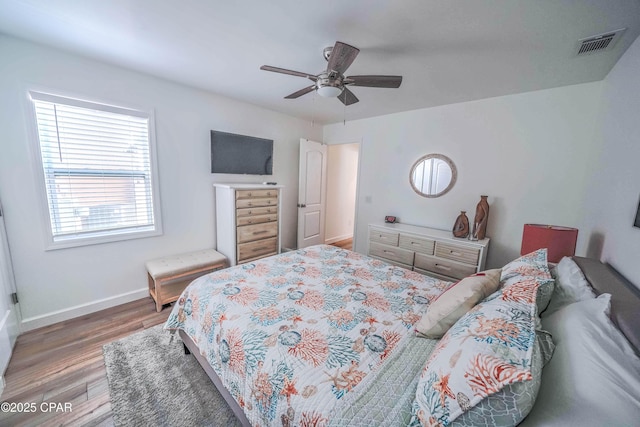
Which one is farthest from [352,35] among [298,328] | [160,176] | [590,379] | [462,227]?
[160,176]

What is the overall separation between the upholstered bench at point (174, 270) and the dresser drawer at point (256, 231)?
1.16 feet

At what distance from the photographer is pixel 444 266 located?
274 centimetres

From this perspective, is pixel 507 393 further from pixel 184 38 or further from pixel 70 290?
pixel 70 290

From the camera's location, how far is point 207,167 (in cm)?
303

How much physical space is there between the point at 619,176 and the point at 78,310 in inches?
181

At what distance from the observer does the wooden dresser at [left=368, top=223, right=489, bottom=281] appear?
2586mm

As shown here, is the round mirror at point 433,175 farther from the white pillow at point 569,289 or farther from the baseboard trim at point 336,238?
the baseboard trim at point 336,238

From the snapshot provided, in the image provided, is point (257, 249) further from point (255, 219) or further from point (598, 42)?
point (598, 42)

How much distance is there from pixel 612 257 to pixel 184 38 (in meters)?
3.27

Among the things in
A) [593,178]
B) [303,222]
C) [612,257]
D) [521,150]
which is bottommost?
[303,222]

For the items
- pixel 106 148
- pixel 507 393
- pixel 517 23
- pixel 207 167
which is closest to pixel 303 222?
pixel 207 167

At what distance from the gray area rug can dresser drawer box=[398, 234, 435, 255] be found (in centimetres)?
246

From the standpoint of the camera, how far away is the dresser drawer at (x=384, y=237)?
315cm

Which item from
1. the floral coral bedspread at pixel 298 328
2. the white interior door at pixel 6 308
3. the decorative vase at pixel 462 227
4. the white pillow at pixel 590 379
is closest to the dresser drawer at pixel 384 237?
the decorative vase at pixel 462 227
